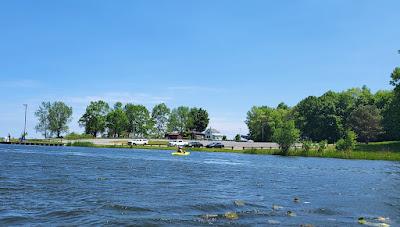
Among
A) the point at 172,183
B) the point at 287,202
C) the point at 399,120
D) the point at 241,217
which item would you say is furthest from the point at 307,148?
the point at 241,217

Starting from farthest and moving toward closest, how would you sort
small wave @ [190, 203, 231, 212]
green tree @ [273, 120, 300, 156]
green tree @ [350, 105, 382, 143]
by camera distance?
green tree @ [350, 105, 382, 143], green tree @ [273, 120, 300, 156], small wave @ [190, 203, 231, 212]

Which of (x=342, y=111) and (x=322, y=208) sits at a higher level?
(x=342, y=111)

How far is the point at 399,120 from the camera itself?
113 meters

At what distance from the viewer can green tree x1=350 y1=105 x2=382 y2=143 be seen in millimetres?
140625

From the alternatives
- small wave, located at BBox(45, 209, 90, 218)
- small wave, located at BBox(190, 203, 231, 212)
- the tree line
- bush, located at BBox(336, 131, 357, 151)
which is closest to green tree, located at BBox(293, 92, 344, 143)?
the tree line

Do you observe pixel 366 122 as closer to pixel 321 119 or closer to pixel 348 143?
pixel 321 119

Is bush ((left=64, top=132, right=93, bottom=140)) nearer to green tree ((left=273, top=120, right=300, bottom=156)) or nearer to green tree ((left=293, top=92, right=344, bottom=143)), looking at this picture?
green tree ((left=293, top=92, right=344, bottom=143))

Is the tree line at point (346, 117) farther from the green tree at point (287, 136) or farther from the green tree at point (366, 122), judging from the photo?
the green tree at point (287, 136)

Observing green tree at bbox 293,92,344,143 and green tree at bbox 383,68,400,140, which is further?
green tree at bbox 293,92,344,143

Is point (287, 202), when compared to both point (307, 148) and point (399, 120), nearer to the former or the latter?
point (307, 148)

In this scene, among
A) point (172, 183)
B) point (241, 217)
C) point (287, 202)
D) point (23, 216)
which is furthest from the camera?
point (172, 183)

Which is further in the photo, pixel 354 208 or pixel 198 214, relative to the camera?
pixel 354 208

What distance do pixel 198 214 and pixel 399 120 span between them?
104505 mm

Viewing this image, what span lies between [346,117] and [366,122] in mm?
16836
